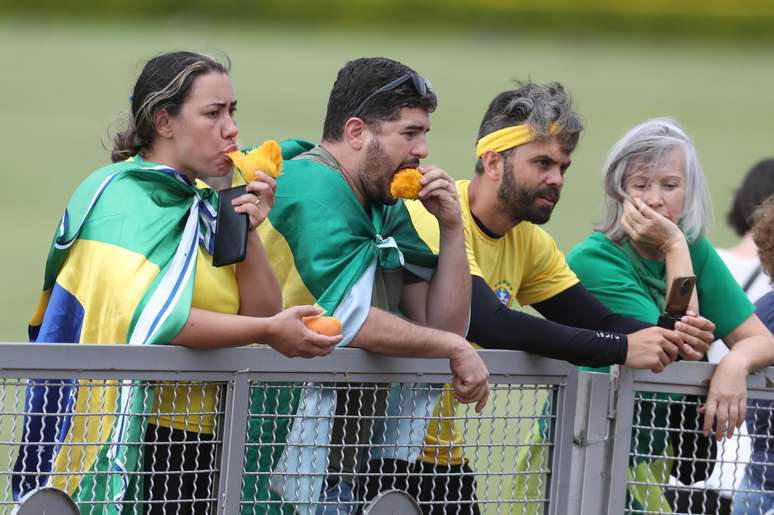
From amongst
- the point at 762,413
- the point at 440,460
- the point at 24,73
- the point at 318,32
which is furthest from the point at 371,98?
the point at 318,32

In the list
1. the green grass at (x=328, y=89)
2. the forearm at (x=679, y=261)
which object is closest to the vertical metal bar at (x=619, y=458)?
the forearm at (x=679, y=261)

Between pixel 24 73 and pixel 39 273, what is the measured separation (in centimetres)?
1217

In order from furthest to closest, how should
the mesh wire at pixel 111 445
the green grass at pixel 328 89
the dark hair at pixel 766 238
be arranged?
the green grass at pixel 328 89
the dark hair at pixel 766 238
the mesh wire at pixel 111 445

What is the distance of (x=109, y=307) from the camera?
2.68m

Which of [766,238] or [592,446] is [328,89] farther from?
[592,446]

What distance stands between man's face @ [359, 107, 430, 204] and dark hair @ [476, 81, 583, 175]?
18.5 inches

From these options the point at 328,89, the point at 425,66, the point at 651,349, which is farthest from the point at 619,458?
the point at 425,66

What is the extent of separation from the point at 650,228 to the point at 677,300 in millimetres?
292

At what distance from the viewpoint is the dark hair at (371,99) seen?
3066mm

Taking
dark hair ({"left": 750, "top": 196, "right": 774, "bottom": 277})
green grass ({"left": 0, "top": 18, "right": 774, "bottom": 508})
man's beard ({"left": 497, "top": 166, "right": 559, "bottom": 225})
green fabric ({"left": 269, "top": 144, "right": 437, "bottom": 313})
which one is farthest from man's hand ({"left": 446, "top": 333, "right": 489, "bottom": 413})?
green grass ({"left": 0, "top": 18, "right": 774, "bottom": 508})

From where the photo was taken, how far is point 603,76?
2505cm

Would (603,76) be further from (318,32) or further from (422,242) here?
(422,242)

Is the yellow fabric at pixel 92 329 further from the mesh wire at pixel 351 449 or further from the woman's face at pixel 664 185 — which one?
the woman's face at pixel 664 185

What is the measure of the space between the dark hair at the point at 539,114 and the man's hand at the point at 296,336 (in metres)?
1.01
